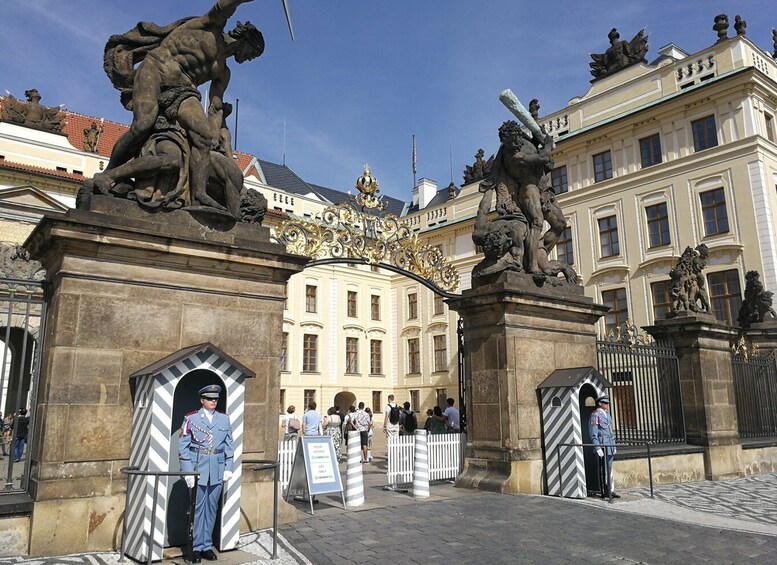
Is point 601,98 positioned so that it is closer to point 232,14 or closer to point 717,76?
point 717,76

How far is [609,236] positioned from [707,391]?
1917cm

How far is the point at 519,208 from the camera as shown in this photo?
1153cm

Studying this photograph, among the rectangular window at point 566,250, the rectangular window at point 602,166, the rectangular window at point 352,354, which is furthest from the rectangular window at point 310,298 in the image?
the rectangular window at point 602,166

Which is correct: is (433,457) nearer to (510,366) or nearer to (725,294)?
(510,366)

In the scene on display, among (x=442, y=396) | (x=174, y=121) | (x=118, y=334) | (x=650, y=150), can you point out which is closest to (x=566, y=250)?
(x=650, y=150)

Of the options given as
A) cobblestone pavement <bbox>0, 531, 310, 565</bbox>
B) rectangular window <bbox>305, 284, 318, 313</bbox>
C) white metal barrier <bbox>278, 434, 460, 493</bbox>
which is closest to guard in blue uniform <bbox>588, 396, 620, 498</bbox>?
white metal barrier <bbox>278, 434, 460, 493</bbox>

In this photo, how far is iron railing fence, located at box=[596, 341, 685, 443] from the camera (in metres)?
11.8

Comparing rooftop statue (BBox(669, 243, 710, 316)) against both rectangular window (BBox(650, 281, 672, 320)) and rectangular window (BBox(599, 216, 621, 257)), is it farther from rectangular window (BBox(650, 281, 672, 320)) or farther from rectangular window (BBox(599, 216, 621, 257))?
rectangular window (BBox(599, 216, 621, 257))

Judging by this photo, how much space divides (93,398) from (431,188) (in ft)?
150

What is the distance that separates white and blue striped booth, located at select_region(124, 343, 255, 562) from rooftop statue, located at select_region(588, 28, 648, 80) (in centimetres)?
3083

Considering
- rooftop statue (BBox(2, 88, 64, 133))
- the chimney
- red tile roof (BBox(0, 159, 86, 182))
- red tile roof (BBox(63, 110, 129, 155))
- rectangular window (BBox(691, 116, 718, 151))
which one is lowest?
red tile roof (BBox(0, 159, 86, 182))

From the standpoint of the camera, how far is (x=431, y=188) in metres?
50.8

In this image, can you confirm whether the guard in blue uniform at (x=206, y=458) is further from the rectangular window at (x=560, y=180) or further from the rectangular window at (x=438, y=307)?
the rectangular window at (x=438, y=307)

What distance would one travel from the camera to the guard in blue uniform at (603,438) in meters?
9.61
